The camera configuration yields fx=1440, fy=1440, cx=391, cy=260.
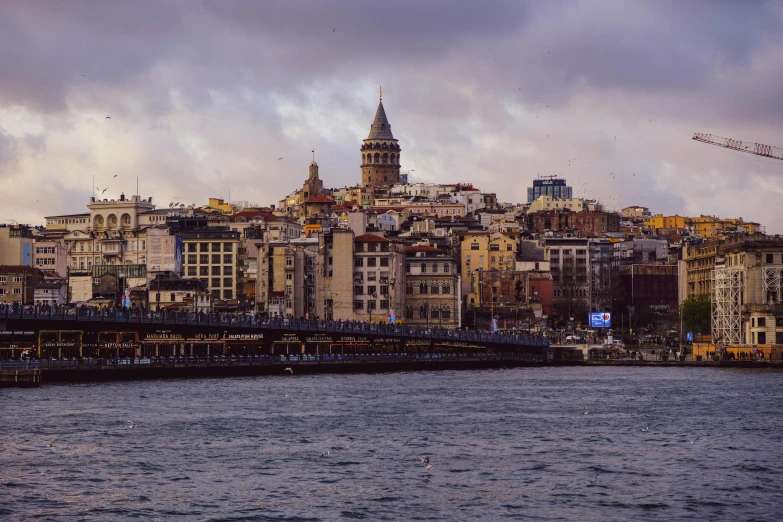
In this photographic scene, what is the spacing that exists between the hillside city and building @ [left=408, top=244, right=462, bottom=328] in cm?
15

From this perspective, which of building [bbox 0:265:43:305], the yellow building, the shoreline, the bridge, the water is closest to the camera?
the water

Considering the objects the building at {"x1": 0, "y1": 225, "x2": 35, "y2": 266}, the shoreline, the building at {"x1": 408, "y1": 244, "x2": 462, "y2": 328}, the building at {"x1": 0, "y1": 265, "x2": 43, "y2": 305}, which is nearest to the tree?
the shoreline

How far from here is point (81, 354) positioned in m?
112

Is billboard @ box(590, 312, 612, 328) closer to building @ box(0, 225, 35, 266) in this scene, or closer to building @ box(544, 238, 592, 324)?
building @ box(544, 238, 592, 324)

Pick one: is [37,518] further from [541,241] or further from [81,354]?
[541,241]

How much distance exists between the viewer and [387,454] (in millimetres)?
57656

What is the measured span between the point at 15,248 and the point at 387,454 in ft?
452

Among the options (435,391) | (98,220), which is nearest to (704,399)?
(435,391)

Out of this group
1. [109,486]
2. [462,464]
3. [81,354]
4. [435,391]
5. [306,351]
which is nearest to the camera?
[109,486]

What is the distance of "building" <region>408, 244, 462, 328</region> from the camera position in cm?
15338

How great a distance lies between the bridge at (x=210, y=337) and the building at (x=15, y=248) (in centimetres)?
6942

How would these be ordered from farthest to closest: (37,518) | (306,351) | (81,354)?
(306,351)
(81,354)
(37,518)

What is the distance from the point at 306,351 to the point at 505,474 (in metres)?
75.7

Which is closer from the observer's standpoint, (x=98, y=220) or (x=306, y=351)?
(x=306, y=351)
